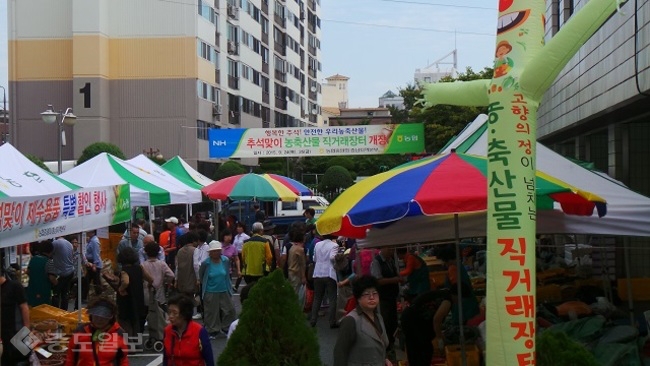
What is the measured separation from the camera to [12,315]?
8.24 m

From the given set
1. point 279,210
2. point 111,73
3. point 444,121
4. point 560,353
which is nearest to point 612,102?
point 560,353

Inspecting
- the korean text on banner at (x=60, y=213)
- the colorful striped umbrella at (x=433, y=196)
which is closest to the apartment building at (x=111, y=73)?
the korean text on banner at (x=60, y=213)

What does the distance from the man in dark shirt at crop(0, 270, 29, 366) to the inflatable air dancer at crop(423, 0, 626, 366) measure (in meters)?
5.40

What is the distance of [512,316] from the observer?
4.53 m

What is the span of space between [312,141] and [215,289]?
18555mm

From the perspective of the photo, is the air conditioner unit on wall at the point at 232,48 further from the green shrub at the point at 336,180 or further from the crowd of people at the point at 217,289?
the crowd of people at the point at 217,289

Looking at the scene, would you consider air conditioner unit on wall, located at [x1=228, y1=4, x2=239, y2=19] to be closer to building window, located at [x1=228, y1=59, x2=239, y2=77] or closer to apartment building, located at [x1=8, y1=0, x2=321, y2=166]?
building window, located at [x1=228, y1=59, x2=239, y2=77]

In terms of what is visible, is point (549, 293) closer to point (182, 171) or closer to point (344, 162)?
point (182, 171)

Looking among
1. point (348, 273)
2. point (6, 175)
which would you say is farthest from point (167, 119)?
point (6, 175)

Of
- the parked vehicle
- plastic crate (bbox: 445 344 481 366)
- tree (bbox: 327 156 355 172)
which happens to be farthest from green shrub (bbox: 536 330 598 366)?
tree (bbox: 327 156 355 172)

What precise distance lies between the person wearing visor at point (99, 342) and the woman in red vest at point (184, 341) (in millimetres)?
373

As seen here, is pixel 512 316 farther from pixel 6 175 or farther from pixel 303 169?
pixel 303 169

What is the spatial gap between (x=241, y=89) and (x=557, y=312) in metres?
44.4

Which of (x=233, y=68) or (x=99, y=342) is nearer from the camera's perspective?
(x=99, y=342)
